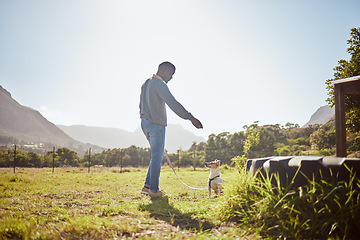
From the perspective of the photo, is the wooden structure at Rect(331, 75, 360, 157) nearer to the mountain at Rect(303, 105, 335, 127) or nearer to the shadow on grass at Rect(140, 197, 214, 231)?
the shadow on grass at Rect(140, 197, 214, 231)

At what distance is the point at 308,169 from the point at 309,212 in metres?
0.40

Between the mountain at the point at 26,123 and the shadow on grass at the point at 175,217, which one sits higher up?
the mountain at the point at 26,123

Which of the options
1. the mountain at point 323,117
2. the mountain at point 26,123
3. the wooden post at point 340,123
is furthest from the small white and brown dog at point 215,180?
the mountain at point 26,123

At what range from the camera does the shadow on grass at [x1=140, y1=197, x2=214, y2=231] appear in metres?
2.23

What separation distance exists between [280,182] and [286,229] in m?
0.54

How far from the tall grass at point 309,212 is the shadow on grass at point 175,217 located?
0.40 meters

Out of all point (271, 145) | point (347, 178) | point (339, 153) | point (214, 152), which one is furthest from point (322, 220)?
point (271, 145)

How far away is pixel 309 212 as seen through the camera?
181 cm

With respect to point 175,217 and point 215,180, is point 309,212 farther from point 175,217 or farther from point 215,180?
point 215,180

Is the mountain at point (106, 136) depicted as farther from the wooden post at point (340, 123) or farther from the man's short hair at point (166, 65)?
the wooden post at point (340, 123)

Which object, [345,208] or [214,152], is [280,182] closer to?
[345,208]

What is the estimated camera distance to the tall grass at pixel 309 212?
5.39 feet

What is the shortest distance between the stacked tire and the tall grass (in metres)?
0.04

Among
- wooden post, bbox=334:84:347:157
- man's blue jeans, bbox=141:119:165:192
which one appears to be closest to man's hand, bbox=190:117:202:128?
man's blue jeans, bbox=141:119:165:192
